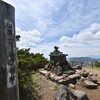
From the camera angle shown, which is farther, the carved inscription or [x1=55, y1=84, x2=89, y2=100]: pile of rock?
[x1=55, y1=84, x2=89, y2=100]: pile of rock

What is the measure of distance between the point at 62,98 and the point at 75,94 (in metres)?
0.92

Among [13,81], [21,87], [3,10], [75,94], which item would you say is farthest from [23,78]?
[3,10]

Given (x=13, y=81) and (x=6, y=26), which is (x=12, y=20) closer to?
(x=6, y=26)

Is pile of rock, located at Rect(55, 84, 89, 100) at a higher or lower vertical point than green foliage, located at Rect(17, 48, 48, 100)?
lower

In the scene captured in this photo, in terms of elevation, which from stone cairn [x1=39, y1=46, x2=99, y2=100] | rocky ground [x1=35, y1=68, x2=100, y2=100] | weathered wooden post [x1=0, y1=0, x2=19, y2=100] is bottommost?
rocky ground [x1=35, y1=68, x2=100, y2=100]

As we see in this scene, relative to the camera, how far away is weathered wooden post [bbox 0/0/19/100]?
63.4 inches

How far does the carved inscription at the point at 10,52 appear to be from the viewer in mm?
1672

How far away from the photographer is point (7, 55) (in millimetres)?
1662

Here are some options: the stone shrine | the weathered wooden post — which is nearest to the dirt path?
the stone shrine

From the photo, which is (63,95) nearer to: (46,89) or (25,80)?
(46,89)

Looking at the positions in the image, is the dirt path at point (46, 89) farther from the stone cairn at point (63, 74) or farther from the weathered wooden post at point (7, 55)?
the weathered wooden post at point (7, 55)

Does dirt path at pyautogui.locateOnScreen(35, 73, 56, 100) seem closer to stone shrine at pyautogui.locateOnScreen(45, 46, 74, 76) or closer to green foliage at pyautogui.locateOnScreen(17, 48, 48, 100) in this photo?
green foliage at pyautogui.locateOnScreen(17, 48, 48, 100)

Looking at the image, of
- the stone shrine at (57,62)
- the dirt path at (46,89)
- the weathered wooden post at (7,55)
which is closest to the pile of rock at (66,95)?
the dirt path at (46,89)

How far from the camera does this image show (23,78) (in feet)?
16.7
